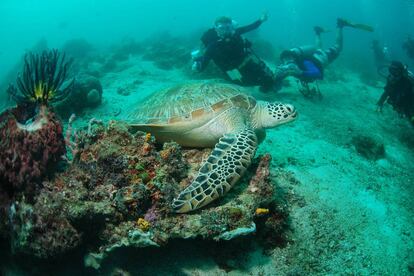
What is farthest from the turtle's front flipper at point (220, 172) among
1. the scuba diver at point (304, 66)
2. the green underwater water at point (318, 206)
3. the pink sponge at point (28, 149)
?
the scuba diver at point (304, 66)

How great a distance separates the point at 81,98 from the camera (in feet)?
27.6

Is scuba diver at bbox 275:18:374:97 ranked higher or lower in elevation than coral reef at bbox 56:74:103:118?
lower

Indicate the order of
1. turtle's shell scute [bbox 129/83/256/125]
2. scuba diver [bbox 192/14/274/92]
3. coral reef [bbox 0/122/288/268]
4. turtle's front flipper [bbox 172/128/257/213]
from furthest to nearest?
1. scuba diver [bbox 192/14/274/92]
2. turtle's shell scute [bbox 129/83/256/125]
3. turtle's front flipper [bbox 172/128/257/213]
4. coral reef [bbox 0/122/288/268]

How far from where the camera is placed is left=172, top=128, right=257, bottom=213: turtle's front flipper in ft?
9.42

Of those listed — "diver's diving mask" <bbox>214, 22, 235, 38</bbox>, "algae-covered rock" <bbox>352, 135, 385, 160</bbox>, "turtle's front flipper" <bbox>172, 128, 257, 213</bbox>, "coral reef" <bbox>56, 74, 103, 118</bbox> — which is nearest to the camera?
"turtle's front flipper" <bbox>172, 128, 257, 213</bbox>

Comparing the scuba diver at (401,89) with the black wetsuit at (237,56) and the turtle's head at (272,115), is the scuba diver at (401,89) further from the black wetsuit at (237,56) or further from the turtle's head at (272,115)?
the turtle's head at (272,115)

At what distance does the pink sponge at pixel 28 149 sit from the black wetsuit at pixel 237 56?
7103 millimetres

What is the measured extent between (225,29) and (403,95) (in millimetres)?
6097

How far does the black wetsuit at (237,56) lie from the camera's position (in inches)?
391

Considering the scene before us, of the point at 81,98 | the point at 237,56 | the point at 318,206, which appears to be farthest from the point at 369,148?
the point at 81,98

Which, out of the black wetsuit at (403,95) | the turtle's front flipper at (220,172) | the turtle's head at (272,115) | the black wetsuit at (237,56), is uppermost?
the turtle's front flipper at (220,172)

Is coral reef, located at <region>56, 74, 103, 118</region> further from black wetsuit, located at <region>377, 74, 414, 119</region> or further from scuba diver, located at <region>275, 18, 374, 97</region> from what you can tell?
black wetsuit, located at <region>377, 74, 414, 119</region>

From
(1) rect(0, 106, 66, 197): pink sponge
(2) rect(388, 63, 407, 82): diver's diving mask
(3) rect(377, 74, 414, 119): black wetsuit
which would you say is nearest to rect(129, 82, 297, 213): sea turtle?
(1) rect(0, 106, 66, 197): pink sponge

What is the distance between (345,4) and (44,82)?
144 meters
